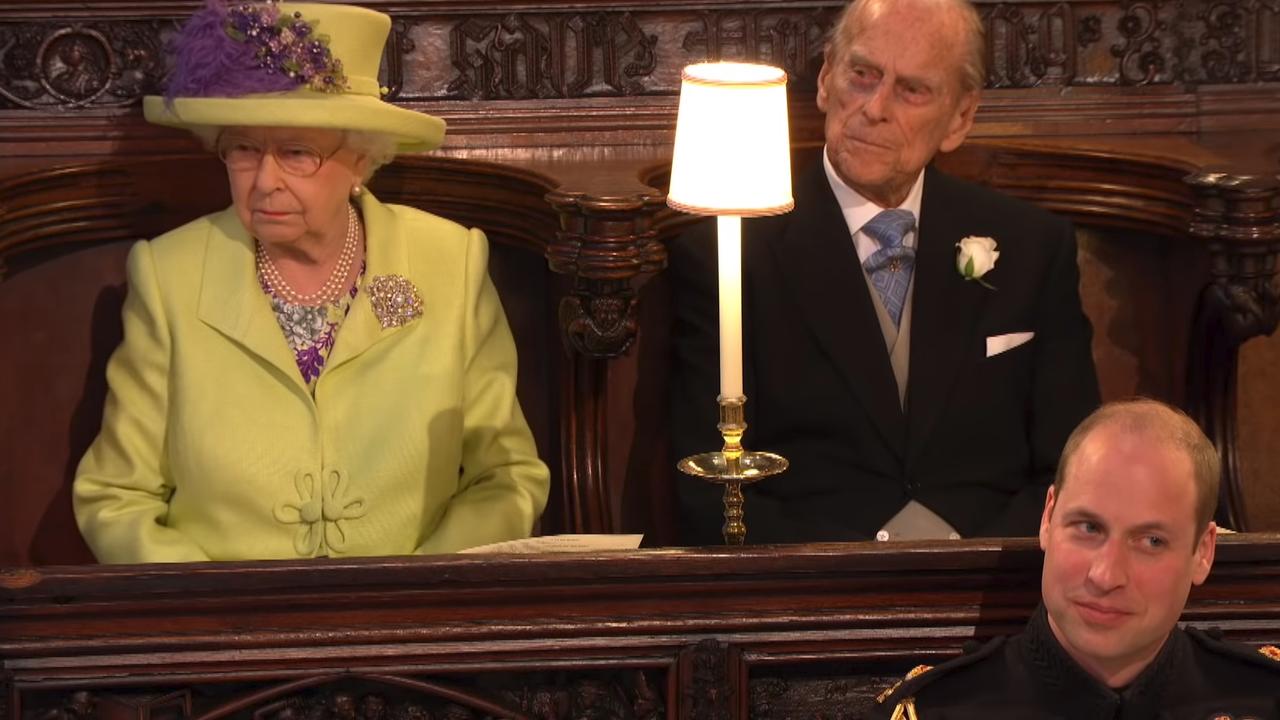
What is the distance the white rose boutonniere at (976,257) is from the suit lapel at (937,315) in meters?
0.02

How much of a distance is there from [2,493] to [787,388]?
1484mm

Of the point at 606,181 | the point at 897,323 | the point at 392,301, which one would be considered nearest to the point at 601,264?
the point at 606,181

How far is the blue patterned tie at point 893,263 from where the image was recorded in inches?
147

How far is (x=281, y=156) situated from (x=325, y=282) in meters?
0.25

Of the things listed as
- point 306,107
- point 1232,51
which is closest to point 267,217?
point 306,107

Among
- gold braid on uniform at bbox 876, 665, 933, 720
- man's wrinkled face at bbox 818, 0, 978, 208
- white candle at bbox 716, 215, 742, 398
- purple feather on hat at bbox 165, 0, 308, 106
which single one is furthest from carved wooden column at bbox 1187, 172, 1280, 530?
purple feather on hat at bbox 165, 0, 308, 106

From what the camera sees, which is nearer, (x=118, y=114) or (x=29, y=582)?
(x=29, y=582)

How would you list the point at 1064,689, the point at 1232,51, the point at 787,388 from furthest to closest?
the point at 1232,51 < the point at 787,388 < the point at 1064,689

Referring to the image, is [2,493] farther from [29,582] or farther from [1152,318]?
[1152,318]

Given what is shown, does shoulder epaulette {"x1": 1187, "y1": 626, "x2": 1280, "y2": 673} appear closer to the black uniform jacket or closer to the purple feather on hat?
the black uniform jacket

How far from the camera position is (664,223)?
3777 millimetres

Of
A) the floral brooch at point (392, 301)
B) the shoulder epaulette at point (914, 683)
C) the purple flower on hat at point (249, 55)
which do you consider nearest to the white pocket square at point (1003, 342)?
the floral brooch at point (392, 301)

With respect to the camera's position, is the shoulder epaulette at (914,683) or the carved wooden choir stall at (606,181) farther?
the carved wooden choir stall at (606,181)

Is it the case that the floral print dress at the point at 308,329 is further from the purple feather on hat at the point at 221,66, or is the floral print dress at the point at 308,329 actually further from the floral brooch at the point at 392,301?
the purple feather on hat at the point at 221,66
